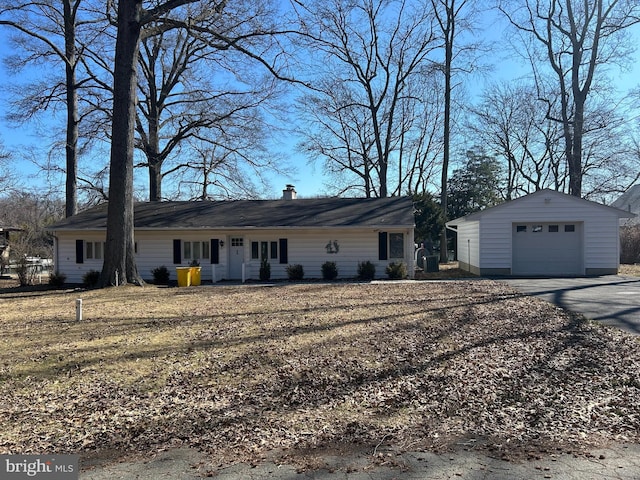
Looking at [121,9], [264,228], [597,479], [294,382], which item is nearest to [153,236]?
[264,228]

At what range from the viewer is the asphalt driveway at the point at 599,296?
850cm

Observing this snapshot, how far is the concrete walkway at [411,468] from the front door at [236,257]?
628 inches

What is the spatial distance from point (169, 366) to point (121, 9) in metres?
14.4

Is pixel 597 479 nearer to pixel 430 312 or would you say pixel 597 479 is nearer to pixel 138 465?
pixel 138 465

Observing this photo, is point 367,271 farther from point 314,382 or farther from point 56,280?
point 314,382

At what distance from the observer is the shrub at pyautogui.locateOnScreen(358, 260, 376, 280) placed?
58.5 feet

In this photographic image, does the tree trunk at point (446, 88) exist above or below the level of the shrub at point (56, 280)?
above

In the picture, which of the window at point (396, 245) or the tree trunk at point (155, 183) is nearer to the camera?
the window at point (396, 245)

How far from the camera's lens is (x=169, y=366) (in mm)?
5547

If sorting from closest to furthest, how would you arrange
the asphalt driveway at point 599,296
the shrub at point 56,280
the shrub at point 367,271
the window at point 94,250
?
the asphalt driveway at point 599,296, the shrub at point 56,280, the shrub at point 367,271, the window at point 94,250

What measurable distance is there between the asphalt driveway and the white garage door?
5.61 feet

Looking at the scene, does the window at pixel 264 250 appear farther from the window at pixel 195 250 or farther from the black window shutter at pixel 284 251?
the window at pixel 195 250

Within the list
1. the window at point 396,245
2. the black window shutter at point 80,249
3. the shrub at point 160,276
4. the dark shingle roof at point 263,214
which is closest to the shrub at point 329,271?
the dark shingle roof at point 263,214

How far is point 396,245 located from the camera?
18531mm
